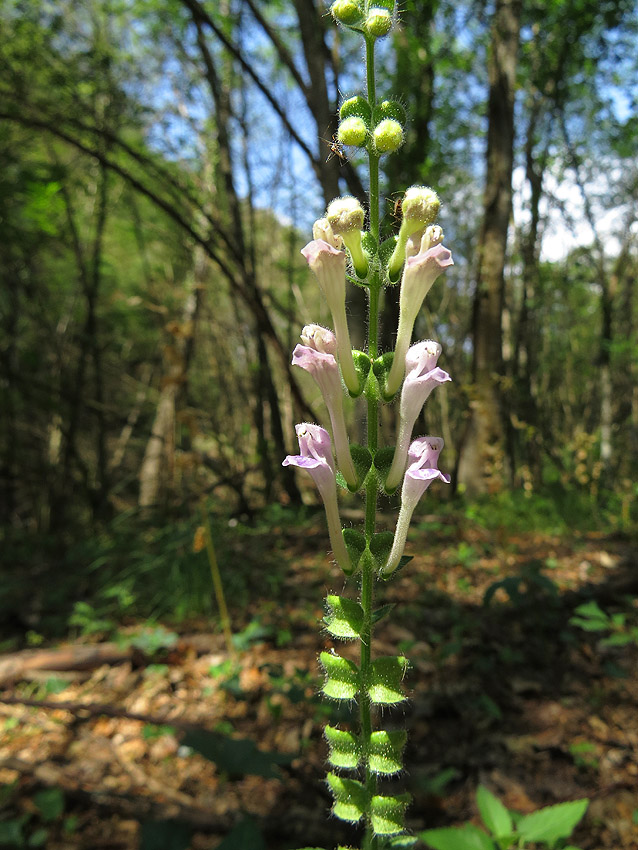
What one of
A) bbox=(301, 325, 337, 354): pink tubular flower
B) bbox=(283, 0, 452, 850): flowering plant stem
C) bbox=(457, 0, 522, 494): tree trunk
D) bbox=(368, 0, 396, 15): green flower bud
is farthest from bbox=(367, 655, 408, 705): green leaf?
bbox=(457, 0, 522, 494): tree trunk

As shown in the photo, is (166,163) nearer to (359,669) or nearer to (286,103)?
(286,103)

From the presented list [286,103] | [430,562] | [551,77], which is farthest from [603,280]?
[430,562]

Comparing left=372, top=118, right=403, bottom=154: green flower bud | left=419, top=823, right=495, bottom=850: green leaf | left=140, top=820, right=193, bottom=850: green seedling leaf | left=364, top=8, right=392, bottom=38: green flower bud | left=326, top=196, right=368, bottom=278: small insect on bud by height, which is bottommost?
left=140, top=820, right=193, bottom=850: green seedling leaf

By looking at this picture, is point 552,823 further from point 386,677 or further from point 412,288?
point 412,288

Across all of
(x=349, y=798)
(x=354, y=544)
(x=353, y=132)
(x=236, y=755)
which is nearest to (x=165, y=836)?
(x=236, y=755)

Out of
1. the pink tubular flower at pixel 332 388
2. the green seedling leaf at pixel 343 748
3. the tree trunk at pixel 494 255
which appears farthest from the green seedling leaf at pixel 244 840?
the tree trunk at pixel 494 255

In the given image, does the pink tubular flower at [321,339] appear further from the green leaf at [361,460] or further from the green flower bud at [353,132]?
the green flower bud at [353,132]

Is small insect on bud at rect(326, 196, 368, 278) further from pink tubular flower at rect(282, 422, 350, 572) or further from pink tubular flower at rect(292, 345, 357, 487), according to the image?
pink tubular flower at rect(282, 422, 350, 572)
